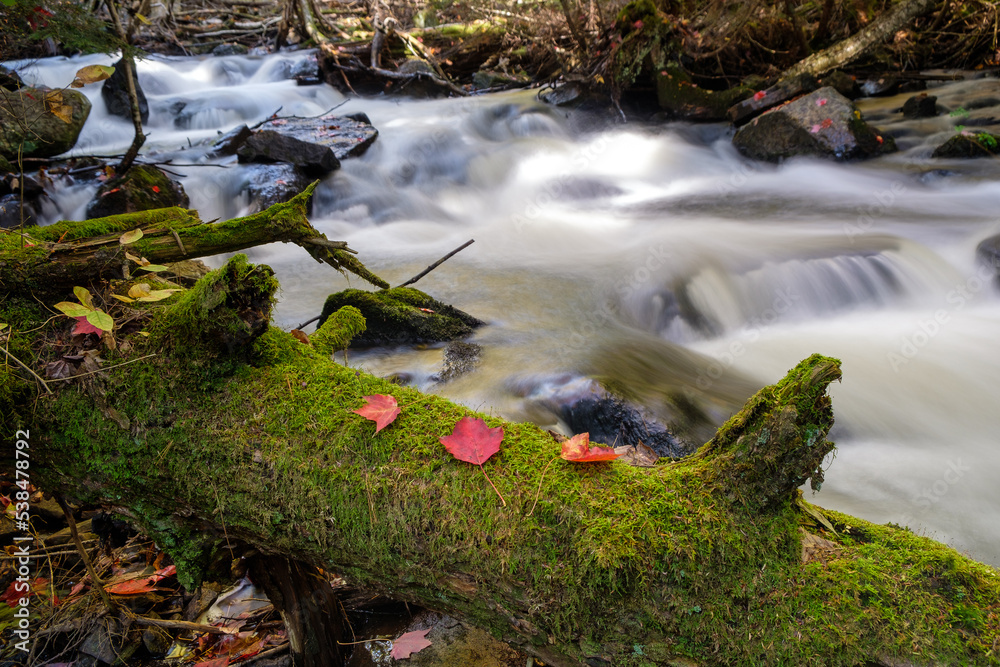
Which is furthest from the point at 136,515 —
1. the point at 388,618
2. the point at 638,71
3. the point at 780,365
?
the point at 638,71

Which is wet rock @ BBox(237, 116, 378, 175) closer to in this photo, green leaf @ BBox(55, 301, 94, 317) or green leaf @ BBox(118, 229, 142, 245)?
green leaf @ BBox(118, 229, 142, 245)

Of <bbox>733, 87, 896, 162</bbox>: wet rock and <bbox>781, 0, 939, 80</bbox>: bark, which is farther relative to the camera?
<bbox>781, 0, 939, 80</bbox>: bark

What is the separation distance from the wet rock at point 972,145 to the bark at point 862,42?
8.75ft

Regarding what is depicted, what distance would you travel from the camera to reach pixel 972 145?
27.7 ft

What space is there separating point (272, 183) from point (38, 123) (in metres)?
2.68

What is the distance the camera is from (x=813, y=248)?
6879 mm

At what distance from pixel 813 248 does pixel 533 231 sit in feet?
11.8

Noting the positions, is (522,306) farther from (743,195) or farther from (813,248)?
(743,195)

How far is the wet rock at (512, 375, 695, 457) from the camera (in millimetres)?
3443

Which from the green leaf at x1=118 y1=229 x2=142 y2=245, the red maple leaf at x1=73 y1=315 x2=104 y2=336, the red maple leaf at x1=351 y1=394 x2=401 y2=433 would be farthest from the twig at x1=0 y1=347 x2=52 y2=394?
the red maple leaf at x1=351 y1=394 x2=401 y2=433

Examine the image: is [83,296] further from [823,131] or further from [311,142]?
[823,131]

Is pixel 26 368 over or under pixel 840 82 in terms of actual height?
under

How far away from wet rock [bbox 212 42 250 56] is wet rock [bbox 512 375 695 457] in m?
14.1

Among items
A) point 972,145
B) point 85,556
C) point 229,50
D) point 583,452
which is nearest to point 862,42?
point 972,145
